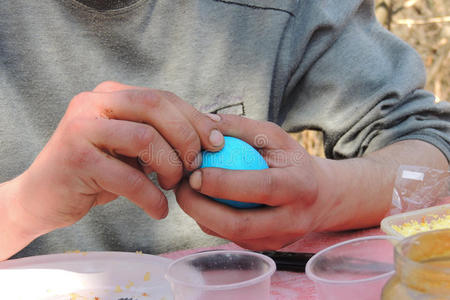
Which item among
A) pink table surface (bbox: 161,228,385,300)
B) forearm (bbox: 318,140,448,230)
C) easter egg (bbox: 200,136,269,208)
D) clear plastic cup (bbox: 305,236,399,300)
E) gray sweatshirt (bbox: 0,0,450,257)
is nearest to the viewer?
clear plastic cup (bbox: 305,236,399,300)

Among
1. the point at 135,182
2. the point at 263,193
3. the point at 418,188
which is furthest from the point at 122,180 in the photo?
the point at 418,188

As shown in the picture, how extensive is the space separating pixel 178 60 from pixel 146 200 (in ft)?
1.91

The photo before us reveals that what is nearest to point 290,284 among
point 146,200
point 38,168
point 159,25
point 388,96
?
point 146,200

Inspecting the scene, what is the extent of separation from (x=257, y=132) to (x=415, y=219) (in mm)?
326

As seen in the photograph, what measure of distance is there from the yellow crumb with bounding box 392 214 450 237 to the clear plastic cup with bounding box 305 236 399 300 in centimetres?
20

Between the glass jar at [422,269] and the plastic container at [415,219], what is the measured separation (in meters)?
0.36

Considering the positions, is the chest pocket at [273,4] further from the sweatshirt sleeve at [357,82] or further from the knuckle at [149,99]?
the knuckle at [149,99]

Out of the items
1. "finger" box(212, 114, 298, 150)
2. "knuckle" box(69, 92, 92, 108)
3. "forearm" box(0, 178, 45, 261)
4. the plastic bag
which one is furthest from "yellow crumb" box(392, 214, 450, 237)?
"forearm" box(0, 178, 45, 261)

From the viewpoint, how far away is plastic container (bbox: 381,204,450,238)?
2.63 ft

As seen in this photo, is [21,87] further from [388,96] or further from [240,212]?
[388,96]

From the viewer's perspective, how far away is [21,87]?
49.0 inches

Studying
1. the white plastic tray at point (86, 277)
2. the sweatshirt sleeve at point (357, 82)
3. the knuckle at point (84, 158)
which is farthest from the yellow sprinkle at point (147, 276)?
the sweatshirt sleeve at point (357, 82)

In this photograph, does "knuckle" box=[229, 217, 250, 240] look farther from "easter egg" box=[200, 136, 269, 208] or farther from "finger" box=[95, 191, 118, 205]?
"finger" box=[95, 191, 118, 205]

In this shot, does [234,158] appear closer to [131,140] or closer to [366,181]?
[131,140]
